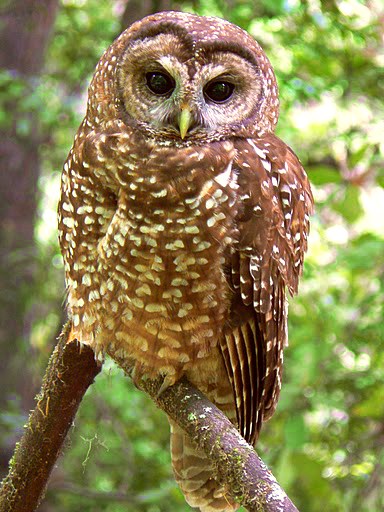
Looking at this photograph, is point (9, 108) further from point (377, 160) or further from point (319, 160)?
point (377, 160)

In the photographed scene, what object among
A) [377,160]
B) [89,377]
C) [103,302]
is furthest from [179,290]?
[377,160]

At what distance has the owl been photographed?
231cm

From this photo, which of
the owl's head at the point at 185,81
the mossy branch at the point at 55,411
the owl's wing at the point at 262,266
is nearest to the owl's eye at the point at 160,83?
the owl's head at the point at 185,81

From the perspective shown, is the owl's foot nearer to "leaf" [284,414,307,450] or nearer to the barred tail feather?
the barred tail feather

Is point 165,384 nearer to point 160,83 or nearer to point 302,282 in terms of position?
point 160,83

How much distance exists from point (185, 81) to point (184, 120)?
0.14m

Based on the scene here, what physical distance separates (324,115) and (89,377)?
455 centimetres

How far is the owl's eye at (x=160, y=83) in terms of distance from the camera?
93.8 inches

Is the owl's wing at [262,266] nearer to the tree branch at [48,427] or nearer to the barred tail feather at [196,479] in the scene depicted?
the barred tail feather at [196,479]

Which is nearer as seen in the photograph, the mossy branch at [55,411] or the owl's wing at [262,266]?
the owl's wing at [262,266]

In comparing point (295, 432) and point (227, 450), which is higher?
point (295, 432)

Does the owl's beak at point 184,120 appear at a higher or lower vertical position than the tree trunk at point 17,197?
lower

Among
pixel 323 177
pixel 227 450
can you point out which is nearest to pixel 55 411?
pixel 227 450

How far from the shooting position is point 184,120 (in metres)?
2.26
